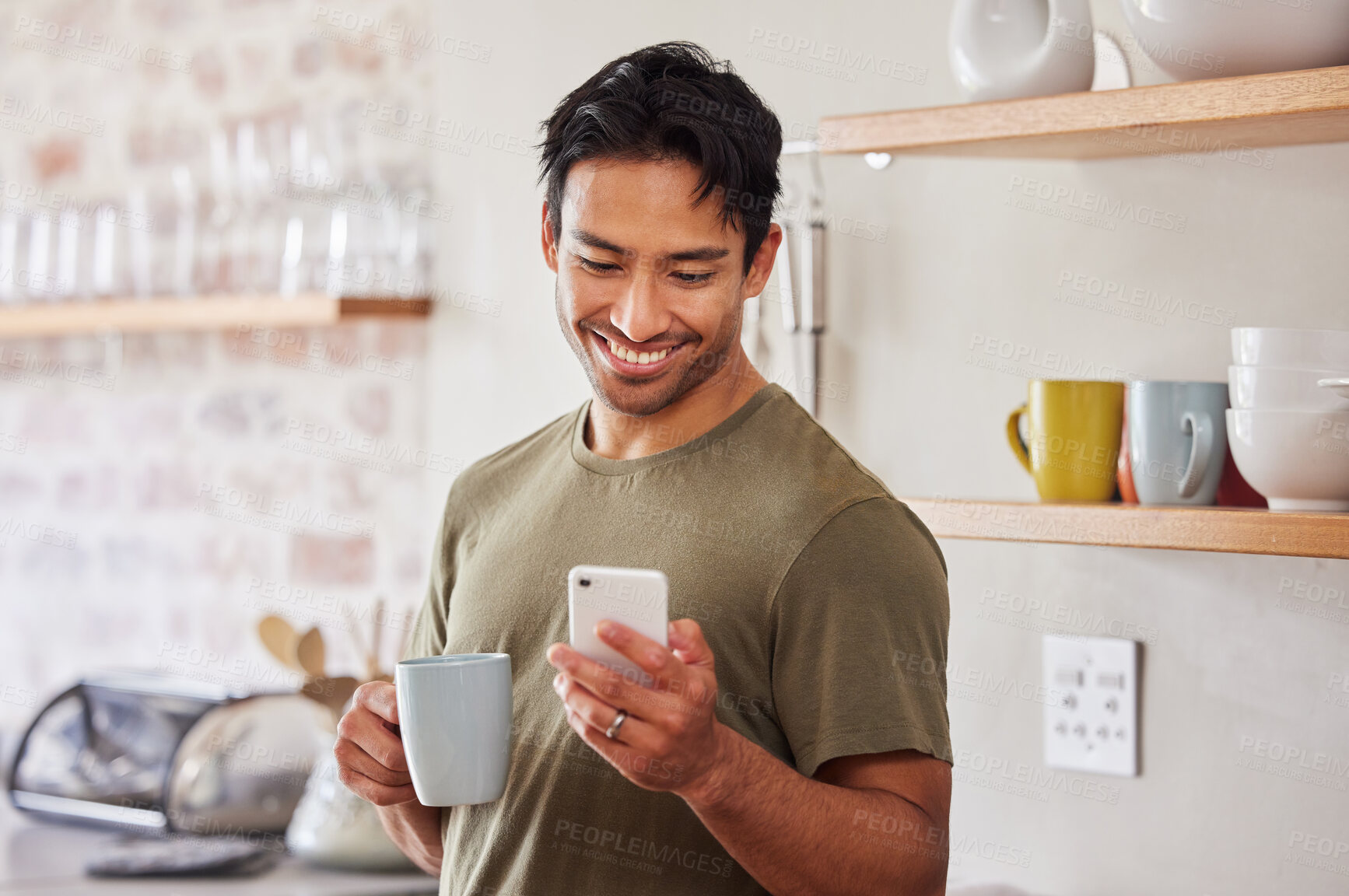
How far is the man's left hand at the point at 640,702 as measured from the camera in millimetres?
795

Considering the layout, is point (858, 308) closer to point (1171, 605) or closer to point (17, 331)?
point (1171, 605)

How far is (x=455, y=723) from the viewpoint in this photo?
3.05 feet

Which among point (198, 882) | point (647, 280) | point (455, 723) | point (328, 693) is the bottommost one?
point (198, 882)

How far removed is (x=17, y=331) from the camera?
2379 millimetres

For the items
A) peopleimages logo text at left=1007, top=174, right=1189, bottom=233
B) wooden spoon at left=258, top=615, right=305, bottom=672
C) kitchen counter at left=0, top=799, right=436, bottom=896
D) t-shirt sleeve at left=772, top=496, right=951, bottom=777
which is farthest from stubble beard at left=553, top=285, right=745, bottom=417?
wooden spoon at left=258, top=615, right=305, bottom=672

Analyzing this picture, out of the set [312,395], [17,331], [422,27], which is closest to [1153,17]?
[422,27]

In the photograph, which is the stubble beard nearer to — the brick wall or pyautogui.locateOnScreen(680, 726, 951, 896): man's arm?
pyautogui.locateOnScreen(680, 726, 951, 896): man's arm

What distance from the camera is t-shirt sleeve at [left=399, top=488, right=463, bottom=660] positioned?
4.09 ft

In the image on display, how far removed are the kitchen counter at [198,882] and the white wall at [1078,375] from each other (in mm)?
713

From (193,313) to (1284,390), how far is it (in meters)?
1.66

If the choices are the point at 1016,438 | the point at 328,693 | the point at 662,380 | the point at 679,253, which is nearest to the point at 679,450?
the point at 662,380

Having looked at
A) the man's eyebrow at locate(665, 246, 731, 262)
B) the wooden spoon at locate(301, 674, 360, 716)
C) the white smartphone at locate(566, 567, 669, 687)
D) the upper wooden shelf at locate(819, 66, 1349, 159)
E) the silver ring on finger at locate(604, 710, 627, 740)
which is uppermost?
the upper wooden shelf at locate(819, 66, 1349, 159)

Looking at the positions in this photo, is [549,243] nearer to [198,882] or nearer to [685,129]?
[685,129]

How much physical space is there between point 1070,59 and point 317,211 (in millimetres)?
1313
